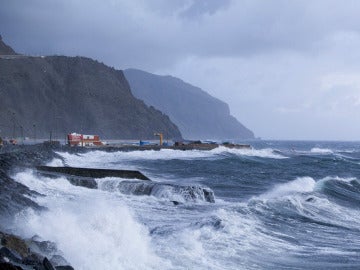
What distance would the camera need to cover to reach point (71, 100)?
119375mm

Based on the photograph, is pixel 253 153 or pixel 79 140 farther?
pixel 253 153

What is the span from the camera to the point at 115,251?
8.78 metres

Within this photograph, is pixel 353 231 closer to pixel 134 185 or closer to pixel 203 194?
pixel 203 194

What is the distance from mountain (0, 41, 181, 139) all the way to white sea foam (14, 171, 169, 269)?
88977 millimetres

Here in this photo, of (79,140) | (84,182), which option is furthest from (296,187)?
(79,140)

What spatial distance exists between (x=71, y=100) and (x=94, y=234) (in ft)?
371

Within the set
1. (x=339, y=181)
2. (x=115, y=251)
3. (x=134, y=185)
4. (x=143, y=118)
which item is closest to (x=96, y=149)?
(x=339, y=181)

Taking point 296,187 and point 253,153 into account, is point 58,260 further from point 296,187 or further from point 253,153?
point 253,153

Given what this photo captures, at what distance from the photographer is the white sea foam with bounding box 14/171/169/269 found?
823 centimetres

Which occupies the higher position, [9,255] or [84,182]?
[9,255]

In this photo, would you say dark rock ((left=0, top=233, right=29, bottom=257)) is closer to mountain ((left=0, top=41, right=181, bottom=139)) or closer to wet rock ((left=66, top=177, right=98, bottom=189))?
wet rock ((left=66, top=177, right=98, bottom=189))

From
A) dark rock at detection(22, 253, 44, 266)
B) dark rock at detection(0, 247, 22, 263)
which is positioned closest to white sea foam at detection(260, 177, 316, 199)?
dark rock at detection(22, 253, 44, 266)

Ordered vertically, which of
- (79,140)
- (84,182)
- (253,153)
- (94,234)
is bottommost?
(94,234)

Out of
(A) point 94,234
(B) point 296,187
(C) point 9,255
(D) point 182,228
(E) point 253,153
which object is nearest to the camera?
(C) point 9,255
